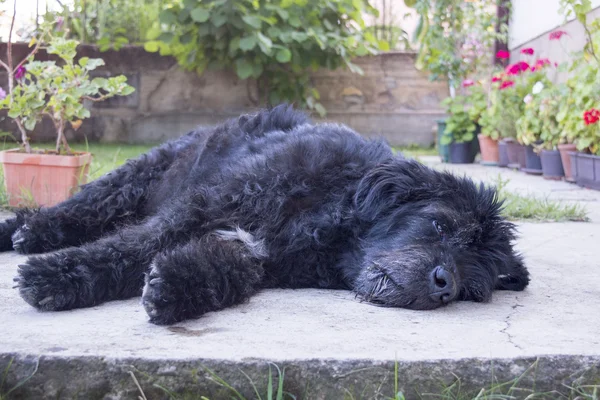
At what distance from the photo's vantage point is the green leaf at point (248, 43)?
30.6 ft

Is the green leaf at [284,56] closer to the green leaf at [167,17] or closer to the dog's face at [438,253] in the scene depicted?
the green leaf at [167,17]

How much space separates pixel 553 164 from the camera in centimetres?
775

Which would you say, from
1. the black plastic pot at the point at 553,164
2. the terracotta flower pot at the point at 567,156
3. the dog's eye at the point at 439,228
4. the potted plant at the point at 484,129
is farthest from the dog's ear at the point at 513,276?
the potted plant at the point at 484,129

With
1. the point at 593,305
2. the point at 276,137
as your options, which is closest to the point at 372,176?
the point at 276,137

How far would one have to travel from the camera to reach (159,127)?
10.5 meters

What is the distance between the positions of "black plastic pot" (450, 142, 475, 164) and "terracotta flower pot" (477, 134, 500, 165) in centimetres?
20

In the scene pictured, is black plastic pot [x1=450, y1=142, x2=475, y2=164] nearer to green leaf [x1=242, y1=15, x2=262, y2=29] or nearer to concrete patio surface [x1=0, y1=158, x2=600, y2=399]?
green leaf [x1=242, y1=15, x2=262, y2=29]

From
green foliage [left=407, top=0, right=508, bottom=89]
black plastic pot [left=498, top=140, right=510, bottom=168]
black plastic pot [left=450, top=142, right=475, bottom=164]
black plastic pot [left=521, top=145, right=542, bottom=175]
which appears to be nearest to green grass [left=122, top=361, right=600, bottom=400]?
black plastic pot [left=521, top=145, right=542, bottom=175]

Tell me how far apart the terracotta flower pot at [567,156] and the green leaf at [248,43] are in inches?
162

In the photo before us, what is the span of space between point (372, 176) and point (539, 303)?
865 mm

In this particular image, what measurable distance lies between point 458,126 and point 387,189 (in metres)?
7.23

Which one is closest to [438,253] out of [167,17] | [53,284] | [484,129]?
[53,284]

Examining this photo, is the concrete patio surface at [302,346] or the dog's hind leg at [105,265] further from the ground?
the dog's hind leg at [105,265]

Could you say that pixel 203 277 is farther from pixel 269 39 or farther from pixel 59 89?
pixel 269 39
